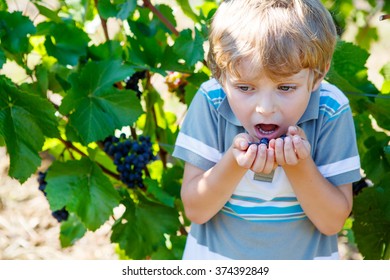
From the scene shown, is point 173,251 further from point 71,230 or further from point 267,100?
point 267,100

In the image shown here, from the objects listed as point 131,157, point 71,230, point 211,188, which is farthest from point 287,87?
point 71,230

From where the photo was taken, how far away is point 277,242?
162cm

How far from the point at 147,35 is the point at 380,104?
69 cm

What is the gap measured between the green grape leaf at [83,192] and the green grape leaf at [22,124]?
0.17m

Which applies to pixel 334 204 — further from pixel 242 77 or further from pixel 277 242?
pixel 242 77

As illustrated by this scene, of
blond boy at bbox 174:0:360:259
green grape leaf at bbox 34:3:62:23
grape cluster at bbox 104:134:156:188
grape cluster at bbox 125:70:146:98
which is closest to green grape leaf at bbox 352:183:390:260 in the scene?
blond boy at bbox 174:0:360:259

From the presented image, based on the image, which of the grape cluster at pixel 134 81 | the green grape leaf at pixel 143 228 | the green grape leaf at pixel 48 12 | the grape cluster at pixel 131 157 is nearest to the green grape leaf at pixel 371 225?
the green grape leaf at pixel 143 228

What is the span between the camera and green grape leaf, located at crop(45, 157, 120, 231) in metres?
1.90

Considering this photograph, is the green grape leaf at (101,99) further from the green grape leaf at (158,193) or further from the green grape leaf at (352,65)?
the green grape leaf at (352,65)

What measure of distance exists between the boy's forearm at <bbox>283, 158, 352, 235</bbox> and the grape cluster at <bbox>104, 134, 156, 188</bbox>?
0.65 meters

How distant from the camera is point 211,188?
153 cm

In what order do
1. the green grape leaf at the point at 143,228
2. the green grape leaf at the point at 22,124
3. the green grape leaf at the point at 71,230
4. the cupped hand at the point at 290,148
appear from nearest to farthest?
A: the cupped hand at the point at 290,148 < the green grape leaf at the point at 22,124 < the green grape leaf at the point at 143,228 < the green grape leaf at the point at 71,230

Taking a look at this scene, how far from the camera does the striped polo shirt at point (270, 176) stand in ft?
5.18

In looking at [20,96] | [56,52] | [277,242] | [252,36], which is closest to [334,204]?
[277,242]
